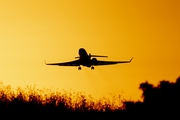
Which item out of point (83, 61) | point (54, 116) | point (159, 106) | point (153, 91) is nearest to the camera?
point (54, 116)

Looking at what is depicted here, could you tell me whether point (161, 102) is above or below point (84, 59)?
below

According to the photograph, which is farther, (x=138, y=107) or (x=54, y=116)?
(x=138, y=107)

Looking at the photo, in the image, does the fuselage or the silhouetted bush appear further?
the fuselage

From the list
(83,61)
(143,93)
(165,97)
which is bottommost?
(165,97)

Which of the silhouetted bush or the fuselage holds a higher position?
the fuselage

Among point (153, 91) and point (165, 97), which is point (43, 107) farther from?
point (153, 91)

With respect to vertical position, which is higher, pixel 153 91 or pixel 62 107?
pixel 153 91

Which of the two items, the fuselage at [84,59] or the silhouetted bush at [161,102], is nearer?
the silhouetted bush at [161,102]

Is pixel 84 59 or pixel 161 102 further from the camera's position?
pixel 84 59

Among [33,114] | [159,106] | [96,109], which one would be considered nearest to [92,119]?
[96,109]

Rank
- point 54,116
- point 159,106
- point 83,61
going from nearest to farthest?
point 54,116
point 159,106
point 83,61

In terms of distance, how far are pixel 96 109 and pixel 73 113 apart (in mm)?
3316

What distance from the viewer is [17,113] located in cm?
4544

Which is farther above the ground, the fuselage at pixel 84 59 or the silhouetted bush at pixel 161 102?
the fuselage at pixel 84 59
